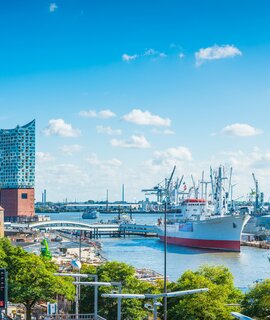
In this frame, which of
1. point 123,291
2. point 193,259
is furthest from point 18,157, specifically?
point 123,291

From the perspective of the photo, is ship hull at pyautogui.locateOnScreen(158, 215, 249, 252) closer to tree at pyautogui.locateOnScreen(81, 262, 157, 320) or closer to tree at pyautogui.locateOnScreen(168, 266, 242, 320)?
tree at pyautogui.locateOnScreen(81, 262, 157, 320)

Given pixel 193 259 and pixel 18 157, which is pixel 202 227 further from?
pixel 18 157

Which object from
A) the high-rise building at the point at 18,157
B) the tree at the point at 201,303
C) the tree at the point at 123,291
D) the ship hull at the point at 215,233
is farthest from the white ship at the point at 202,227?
the high-rise building at the point at 18,157

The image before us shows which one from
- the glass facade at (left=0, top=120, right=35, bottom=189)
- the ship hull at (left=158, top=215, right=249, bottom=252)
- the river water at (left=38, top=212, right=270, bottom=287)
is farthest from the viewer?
the glass facade at (left=0, top=120, right=35, bottom=189)

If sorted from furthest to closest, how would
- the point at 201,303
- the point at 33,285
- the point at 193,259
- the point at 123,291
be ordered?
the point at 193,259 → the point at 123,291 → the point at 33,285 → the point at 201,303

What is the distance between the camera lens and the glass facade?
185 meters

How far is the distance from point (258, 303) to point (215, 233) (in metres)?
70.7

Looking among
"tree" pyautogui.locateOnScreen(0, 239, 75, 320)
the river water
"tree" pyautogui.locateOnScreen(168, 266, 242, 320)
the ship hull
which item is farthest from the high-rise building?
"tree" pyautogui.locateOnScreen(168, 266, 242, 320)

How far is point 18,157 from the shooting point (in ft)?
619

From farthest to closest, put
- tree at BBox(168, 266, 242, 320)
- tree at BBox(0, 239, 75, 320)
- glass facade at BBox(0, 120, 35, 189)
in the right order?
glass facade at BBox(0, 120, 35, 189), tree at BBox(0, 239, 75, 320), tree at BBox(168, 266, 242, 320)

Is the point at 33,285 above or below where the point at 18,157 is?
below

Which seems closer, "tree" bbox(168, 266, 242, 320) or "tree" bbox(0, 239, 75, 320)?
"tree" bbox(168, 266, 242, 320)

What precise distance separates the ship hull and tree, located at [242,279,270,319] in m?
66.4

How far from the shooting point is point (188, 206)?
113 metres
